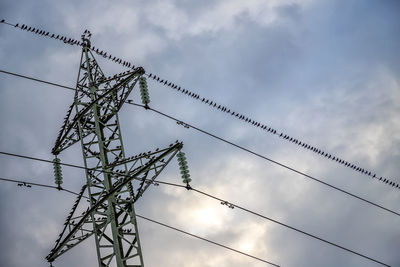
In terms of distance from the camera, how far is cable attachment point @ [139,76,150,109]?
54.6ft

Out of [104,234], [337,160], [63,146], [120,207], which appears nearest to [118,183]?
[120,207]

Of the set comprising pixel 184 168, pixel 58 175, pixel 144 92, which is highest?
pixel 144 92

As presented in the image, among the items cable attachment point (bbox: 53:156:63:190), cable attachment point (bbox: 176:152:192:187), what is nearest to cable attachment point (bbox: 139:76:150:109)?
cable attachment point (bbox: 176:152:192:187)

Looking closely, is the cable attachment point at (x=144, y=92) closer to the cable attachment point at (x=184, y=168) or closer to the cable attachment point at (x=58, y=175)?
the cable attachment point at (x=184, y=168)

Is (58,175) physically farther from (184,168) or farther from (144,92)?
(184,168)

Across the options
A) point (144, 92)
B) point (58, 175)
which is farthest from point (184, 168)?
point (58, 175)

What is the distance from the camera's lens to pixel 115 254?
1381cm

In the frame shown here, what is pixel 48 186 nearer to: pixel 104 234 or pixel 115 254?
pixel 104 234

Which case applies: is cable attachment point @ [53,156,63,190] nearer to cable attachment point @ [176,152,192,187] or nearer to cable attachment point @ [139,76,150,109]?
cable attachment point @ [139,76,150,109]

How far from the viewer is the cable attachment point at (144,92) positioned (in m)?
16.6

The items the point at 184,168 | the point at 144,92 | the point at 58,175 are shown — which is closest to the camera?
the point at 184,168

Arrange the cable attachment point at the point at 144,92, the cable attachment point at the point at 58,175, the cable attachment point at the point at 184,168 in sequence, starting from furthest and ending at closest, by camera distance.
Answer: the cable attachment point at the point at 58,175 < the cable attachment point at the point at 144,92 < the cable attachment point at the point at 184,168

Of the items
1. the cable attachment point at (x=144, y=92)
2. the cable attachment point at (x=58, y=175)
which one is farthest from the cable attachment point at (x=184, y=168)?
the cable attachment point at (x=58, y=175)

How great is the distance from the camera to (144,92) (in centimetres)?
1686
